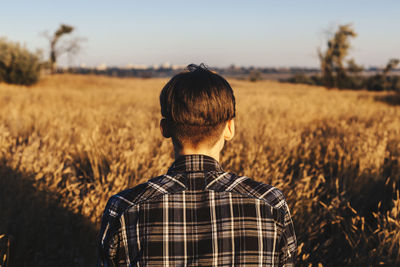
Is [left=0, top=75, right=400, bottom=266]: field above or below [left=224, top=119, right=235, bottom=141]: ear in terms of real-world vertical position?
below

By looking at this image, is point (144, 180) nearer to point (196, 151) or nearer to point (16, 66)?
point (196, 151)

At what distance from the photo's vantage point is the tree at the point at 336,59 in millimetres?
29789

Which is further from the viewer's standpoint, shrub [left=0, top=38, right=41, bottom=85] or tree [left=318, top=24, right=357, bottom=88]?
tree [left=318, top=24, right=357, bottom=88]

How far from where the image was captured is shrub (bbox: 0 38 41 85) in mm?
14227

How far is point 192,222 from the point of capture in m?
1.05

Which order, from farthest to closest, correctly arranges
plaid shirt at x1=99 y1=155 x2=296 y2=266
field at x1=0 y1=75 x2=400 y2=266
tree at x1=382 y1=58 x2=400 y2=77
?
1. tree at x1=382 y1=58 x2=400 y2=77
2. field at x1=0 y1=75 x2=400 y2=266
3. plaid shirt at x1=99 y1=155 x2=296 y2=266

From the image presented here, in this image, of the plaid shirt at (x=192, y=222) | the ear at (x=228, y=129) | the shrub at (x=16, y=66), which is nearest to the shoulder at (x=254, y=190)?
the plaid shirt at (x=192, y=222)

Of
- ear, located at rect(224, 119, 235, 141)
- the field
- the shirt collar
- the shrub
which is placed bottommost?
the field

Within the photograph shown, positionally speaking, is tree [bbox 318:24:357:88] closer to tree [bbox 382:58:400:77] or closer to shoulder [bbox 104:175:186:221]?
tree [bbox 382:58:400:77]

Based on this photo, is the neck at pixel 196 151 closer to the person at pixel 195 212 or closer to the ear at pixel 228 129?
the person at pixel 195 212

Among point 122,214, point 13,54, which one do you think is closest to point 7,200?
point 122,214

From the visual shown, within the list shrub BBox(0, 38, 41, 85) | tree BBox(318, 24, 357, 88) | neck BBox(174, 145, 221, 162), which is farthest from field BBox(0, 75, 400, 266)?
tree BBox(318, 24, 357, 88)

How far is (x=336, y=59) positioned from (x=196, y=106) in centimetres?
3304

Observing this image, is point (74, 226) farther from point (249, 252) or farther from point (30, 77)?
point (30, 77)
